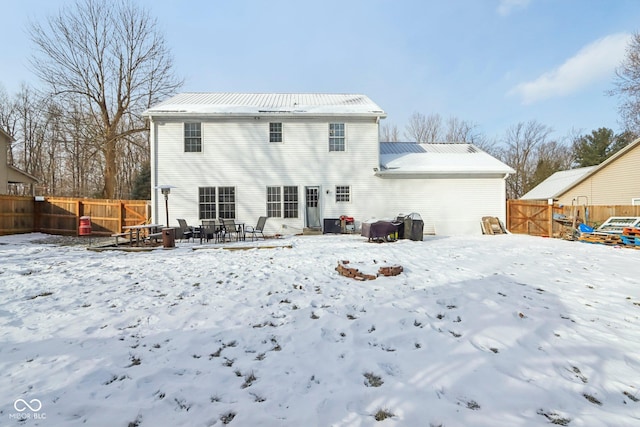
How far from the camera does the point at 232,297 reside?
461 cm

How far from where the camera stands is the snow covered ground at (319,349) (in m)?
2.21

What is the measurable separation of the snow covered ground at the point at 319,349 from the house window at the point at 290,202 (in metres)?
8.52

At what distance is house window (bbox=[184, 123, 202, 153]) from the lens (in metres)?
14.1

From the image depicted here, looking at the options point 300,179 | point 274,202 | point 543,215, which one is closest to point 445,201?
point 543,215

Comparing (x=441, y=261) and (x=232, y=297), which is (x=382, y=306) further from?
(x=441, y=261)

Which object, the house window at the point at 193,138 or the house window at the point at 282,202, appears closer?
the house window at the point at 193,138

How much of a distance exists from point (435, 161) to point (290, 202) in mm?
7829

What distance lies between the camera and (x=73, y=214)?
48.3 ft

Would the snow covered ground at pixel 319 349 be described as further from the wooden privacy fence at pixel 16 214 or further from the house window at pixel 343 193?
the wooden privacy fence at pixel 16 214

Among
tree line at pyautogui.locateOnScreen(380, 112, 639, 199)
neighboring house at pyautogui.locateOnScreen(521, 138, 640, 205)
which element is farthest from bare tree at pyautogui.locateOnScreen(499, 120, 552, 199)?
neighboring house at pyautogui.locateOnScreen(521, 138, 640, 205)

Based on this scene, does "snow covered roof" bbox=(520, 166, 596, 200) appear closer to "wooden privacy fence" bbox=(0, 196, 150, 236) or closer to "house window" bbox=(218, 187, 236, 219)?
"house window" bbox=(218, 187, 236, 219)

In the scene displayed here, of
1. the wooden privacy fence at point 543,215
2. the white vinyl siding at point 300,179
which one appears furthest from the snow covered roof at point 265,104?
the wooden privacy fence at point 543,215

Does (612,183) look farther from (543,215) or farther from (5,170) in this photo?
(5,170)

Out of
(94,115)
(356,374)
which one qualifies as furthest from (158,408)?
(94,115)
